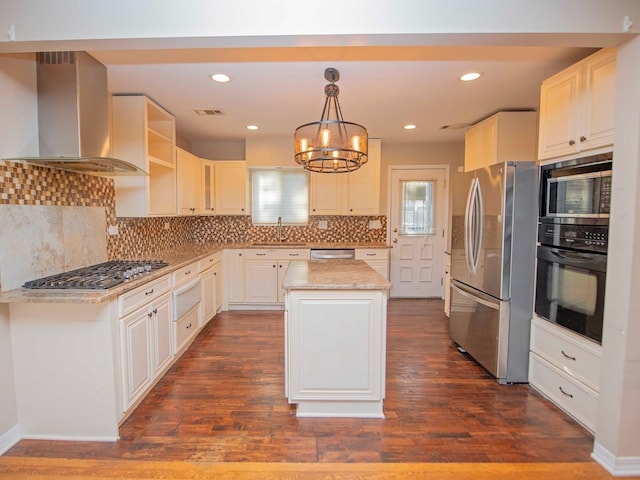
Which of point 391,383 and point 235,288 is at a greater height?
point 235,288

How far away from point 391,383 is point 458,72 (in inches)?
95.6

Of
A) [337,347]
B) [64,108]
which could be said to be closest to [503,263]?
[337,347]

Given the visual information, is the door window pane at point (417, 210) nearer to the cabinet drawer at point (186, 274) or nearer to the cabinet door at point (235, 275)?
the cabinet door at point (235, 275)

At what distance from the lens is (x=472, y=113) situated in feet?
11.3

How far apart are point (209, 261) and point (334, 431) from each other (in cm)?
251

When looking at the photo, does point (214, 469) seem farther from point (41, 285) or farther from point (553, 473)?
point (553, 473)

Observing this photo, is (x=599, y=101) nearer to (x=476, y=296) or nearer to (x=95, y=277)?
(x=476, y=296)

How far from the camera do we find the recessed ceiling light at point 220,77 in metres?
2.53

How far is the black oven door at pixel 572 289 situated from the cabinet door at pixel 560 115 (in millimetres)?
686

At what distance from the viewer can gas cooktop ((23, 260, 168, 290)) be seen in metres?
1.92

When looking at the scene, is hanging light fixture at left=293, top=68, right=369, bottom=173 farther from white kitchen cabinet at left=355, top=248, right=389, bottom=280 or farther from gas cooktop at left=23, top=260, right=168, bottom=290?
white kitchen cabinet at left=355, top=248, right=389, bottom=280

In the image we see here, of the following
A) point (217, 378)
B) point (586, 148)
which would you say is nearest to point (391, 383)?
point (217, 378)

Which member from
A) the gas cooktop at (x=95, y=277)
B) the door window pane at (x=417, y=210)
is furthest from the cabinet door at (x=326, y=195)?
the gas cooktop at (x=95, y=277)

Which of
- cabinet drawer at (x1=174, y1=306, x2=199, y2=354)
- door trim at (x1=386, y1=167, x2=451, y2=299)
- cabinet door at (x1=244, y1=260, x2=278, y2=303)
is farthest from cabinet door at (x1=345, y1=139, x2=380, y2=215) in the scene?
cabinet drawer at (x1=174, y1=306, x2=199, y2=354)
